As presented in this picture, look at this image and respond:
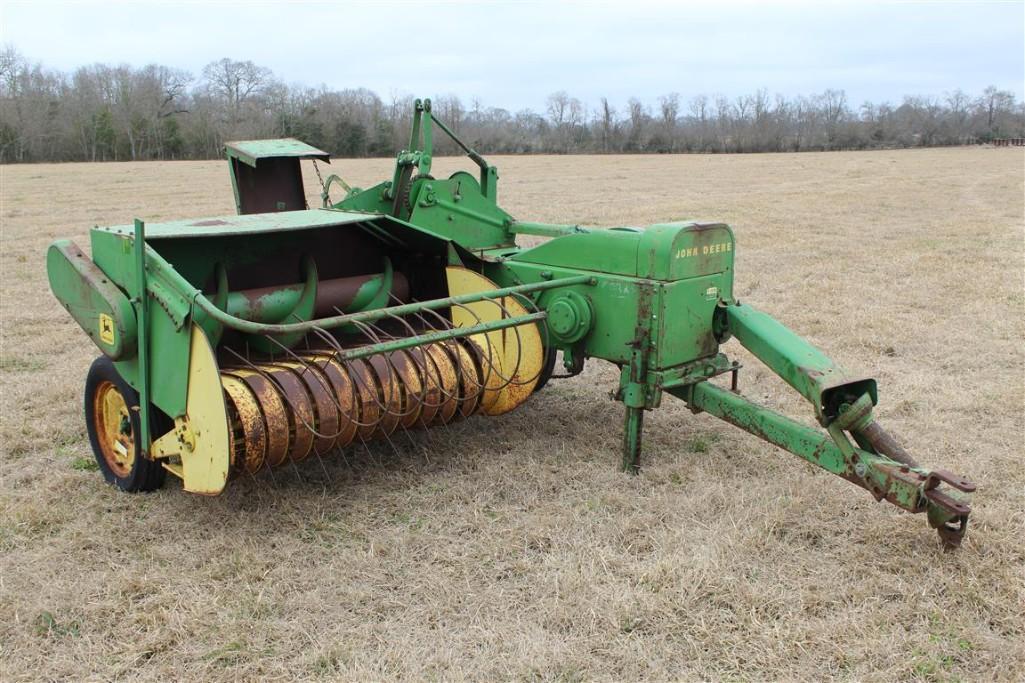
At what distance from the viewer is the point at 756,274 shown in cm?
938

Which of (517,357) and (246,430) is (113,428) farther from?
(517,357)

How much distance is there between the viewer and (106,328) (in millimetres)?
3496

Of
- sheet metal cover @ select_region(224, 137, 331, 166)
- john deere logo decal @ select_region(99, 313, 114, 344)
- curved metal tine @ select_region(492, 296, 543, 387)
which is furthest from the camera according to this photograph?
sheet metal cover @ select_region(224, 137, 331, 166)

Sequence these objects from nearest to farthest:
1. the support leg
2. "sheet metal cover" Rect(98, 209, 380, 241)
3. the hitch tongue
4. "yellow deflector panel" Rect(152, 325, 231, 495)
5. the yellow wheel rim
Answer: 1. the hitch tongue
2. "yellow deflector panel" Rect(152, 325, 231, 495)
3. "sheet metal cover" Rect(98, 209, 380, 241)
4. the yellow wheel rim
5. the support leg

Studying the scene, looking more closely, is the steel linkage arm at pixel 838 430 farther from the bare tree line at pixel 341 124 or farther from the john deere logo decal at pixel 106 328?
the bare tree line at pixel 341 124

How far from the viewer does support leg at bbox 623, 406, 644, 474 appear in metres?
4.02

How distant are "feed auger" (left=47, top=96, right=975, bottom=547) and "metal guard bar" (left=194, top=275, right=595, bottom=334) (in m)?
0.01

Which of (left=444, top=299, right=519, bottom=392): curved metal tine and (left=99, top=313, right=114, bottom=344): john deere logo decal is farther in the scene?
(left=444, top=299, right=519, bottom=392): curved metal tine

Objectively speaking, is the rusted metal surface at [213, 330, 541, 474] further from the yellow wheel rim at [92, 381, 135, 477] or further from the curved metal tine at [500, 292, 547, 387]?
the yellow wheel rim at [92, 381, 135, 477]

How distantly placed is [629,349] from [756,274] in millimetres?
5898

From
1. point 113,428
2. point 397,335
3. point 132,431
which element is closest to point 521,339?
point 397,335

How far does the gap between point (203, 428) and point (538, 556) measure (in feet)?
4.50

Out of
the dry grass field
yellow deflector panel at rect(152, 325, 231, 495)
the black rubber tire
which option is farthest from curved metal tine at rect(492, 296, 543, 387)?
the black rubber tire

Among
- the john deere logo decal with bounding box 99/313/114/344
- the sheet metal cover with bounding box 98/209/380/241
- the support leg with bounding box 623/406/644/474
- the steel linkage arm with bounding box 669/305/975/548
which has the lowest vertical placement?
the support leg with bounding box 623/406/644/474
